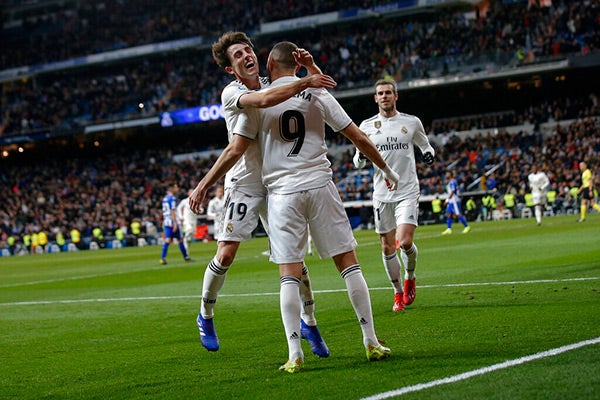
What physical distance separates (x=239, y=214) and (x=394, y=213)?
3.76 metres

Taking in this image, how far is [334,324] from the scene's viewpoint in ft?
31.1

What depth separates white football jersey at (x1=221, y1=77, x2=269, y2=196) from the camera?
7105 mm

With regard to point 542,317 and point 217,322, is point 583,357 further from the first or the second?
point 217,322

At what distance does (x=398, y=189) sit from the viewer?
10883 millimetres

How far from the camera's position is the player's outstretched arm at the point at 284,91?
6480 millimetres

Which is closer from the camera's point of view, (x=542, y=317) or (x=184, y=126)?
(x=542, y=317)

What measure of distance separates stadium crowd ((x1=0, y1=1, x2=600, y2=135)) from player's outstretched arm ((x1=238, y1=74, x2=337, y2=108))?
4099 cm

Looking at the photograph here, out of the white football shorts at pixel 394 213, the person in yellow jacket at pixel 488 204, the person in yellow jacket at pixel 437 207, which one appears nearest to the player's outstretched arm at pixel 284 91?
the white football shorts at pixel 394 213

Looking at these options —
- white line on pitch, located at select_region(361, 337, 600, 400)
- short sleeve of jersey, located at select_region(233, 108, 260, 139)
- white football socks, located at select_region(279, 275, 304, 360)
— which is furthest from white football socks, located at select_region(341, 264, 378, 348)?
short sleeve of jersey, located at select_region(233, 108, 260, 139)

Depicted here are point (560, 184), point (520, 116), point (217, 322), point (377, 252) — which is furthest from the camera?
point (520, 116)

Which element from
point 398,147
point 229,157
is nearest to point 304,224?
point 229,157

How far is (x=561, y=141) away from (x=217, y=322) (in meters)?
37.1

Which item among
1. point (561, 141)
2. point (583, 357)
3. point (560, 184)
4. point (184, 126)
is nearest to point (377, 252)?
point (583, 357)

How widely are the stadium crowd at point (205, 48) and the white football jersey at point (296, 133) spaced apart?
40.7 m
